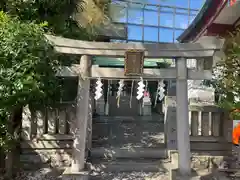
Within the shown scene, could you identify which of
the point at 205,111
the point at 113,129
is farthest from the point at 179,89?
the point at 113,129

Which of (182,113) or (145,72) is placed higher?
(145,72)

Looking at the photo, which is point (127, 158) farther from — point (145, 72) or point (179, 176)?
point (145, 72)

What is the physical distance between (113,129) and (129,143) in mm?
1836

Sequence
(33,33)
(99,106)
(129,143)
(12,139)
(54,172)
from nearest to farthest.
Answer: (33,33), (12,139), (54,172), (129,143), (99,106)

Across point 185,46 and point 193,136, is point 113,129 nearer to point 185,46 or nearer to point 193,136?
point 193,136

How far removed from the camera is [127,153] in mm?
6113

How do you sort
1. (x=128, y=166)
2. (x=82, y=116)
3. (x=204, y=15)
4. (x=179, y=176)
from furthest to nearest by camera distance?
1. (x=204, y=15)
2. (x=128, y=166)
3. (x=82, y=116)
4. (x=179, y=176)

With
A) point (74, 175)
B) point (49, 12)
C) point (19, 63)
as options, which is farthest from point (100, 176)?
point (49, 12)

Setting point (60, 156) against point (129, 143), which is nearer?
point (60, 156)

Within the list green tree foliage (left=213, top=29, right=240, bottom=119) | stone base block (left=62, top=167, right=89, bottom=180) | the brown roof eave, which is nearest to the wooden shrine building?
stone base block (left=62, top=167, right=89, bottom=180)

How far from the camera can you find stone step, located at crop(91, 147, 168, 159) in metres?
6.11

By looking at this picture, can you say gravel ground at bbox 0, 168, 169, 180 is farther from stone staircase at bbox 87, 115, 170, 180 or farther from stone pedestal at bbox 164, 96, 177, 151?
stone pedestal at bbox 164, 96, 177, 151

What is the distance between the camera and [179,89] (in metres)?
5.09

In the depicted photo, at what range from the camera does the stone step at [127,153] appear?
6109 millimetres
